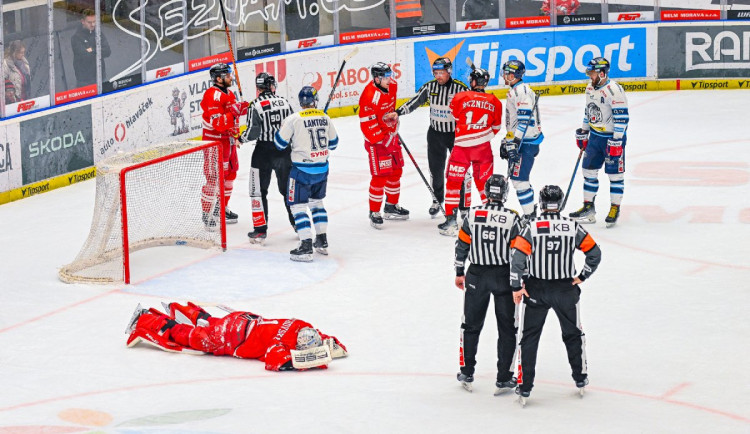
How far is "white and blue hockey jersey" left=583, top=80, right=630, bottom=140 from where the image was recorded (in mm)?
12180

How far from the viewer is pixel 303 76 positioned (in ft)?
59.5

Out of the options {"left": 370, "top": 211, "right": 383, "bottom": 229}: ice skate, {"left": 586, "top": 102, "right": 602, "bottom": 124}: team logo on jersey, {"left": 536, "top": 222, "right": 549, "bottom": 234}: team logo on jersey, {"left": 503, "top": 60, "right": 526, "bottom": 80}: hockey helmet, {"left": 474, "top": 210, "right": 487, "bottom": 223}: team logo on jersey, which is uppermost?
{"left": 503, "top": 60, "right": 526, "bottom": 80}: hockey helmet

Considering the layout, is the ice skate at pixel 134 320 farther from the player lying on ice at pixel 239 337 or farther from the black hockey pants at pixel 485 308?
the black hockey pants at pixel 485 308

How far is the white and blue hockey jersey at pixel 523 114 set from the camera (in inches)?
472

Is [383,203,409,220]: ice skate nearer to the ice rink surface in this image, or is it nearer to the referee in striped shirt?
the ice rink surface

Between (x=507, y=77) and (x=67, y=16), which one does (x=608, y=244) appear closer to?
(x=507, y=77)

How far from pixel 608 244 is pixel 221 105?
405cm

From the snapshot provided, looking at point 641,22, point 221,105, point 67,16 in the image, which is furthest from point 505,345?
point 641,22

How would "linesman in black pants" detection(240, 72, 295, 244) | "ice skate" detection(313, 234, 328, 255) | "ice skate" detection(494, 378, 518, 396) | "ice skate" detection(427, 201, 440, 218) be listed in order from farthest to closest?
"ice skate" detection(427, 201, 440, 218) → "linesman in black pants" detection(240, 72, 295, 244) → "ice skate" detection(313, 234, 328, 255) → "ice skate" detection(494, 378, 518, 396)

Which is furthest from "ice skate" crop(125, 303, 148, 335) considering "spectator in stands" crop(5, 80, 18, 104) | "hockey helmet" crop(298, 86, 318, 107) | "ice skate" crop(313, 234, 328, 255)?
"spectator in stands" crop(5, 80, 18, 104)

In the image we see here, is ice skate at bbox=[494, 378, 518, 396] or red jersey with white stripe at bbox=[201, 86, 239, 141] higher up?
red jersey with white stripe at bbox=[201, 86, 239, 141]

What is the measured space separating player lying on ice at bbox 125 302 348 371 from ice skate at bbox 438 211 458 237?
12.0ft

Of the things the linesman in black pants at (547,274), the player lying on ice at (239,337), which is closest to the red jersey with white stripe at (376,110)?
the player lying on ice at (239,337)

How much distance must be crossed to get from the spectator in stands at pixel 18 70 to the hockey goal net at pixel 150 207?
9.69 ft
